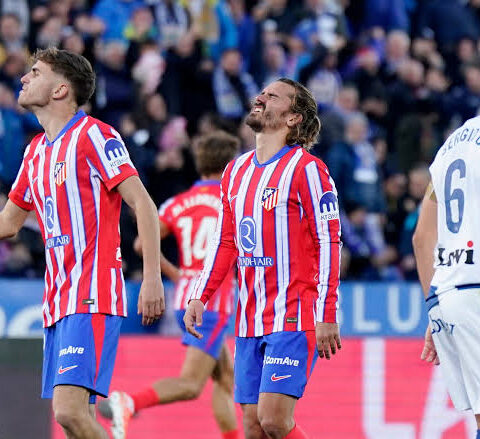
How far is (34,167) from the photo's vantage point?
19.4ft

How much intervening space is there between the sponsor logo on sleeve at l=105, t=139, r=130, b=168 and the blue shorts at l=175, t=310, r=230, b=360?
100 inches

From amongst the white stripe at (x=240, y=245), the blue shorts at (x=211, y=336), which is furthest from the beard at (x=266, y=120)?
the blue shorts at (x=211, y=336)

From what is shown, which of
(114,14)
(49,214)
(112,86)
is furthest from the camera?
(114,14)

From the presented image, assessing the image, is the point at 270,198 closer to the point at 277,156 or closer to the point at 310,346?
the point at 277,156

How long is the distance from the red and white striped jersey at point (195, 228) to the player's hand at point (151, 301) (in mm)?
2807

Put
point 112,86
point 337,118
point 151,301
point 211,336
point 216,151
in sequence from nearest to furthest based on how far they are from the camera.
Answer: point 151,301
point 211,336
point 216,151
point 112,86
point 337,118

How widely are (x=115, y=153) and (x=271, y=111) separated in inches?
35.8

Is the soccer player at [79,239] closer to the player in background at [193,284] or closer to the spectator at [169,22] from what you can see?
the player in background at [193,284]

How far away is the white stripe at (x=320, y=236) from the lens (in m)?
5.67

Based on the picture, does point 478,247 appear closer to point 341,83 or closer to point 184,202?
point 184,202

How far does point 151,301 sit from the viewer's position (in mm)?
5352

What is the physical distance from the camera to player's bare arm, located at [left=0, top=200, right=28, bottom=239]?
20.1 ft

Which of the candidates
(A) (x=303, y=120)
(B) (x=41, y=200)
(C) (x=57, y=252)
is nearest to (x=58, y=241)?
(C) (x=57, y=252)

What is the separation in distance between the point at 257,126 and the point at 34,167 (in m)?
1.15
